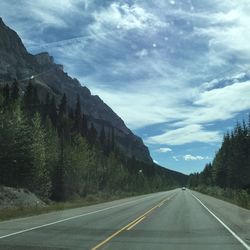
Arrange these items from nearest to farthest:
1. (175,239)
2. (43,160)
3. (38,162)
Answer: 1. (175,239)
2. (38,162)
3. (43,160)

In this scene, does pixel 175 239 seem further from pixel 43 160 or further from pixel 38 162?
pixel 43 160

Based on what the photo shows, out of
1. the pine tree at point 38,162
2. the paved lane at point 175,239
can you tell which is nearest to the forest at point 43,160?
the pine tree at point 38,162

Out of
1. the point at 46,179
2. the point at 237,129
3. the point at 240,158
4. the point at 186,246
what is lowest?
the point at 186,246

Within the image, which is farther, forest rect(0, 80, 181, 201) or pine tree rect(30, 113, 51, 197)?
pine tree rect(30, 113, 51, 197)

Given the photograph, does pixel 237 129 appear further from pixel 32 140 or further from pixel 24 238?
pixel 24 238

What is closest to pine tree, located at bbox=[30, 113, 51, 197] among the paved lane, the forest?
the forest

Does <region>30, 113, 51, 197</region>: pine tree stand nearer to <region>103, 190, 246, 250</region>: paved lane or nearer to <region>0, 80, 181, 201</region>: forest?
<region>0, 80, 181, 201</region>: forest

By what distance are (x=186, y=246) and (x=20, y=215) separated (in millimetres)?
16591

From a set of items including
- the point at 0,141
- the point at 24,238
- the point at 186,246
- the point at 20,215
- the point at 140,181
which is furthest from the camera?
the point at 140,181

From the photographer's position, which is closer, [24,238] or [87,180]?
[24,238]

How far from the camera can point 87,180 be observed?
9031cm

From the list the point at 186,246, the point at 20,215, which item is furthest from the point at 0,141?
the point at 186,246

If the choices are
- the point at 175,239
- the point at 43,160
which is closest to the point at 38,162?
the point at 43,160

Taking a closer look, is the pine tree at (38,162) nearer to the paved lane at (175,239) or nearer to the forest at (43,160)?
the forest at (43,160)
